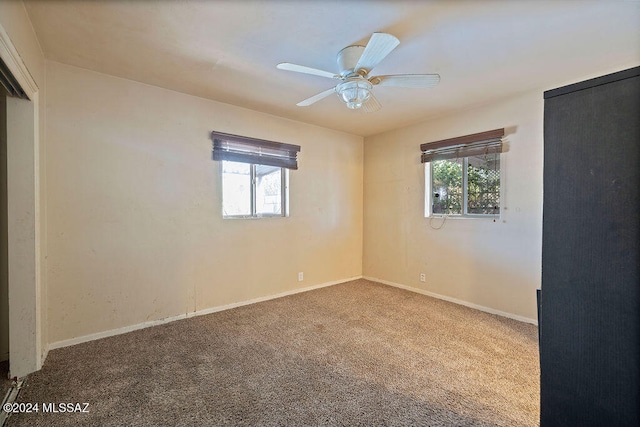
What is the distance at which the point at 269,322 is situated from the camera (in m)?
2.91

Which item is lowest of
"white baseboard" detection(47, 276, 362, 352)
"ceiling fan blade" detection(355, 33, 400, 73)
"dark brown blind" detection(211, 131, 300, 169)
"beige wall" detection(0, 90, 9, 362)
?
"white baseboard" detection(47, 276, 362, 352)

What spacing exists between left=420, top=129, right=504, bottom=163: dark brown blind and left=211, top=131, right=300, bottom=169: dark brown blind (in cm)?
180

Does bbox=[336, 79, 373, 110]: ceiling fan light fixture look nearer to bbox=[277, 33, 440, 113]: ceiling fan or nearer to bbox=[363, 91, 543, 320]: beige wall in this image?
bbox=[277, 33, 440, 113]: ceiling fan

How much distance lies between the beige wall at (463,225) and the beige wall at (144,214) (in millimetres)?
1365

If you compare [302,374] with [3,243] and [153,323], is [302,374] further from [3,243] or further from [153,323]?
[3,243]

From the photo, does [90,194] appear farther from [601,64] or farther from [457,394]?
[601,64]

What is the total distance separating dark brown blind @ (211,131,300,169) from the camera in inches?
126

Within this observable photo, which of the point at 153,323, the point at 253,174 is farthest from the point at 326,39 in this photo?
the point at 153,323

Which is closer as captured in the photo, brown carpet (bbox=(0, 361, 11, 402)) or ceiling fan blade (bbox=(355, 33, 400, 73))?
ceiling fan blade (bbox=(355, 33, 400, 73))

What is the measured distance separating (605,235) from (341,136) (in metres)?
3.95

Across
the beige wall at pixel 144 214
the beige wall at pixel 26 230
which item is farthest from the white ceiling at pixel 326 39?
the beige wall at pixel 26 230

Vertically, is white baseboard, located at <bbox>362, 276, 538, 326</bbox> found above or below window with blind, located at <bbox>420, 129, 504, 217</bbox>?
below

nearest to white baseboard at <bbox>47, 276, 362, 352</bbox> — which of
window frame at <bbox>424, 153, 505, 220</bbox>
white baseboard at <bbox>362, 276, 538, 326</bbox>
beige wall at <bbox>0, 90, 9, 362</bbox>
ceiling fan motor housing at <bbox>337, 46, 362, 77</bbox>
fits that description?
beige wall at <bbox>0, 90, 9, 362</bbox>

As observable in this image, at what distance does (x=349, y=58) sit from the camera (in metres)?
2.08
